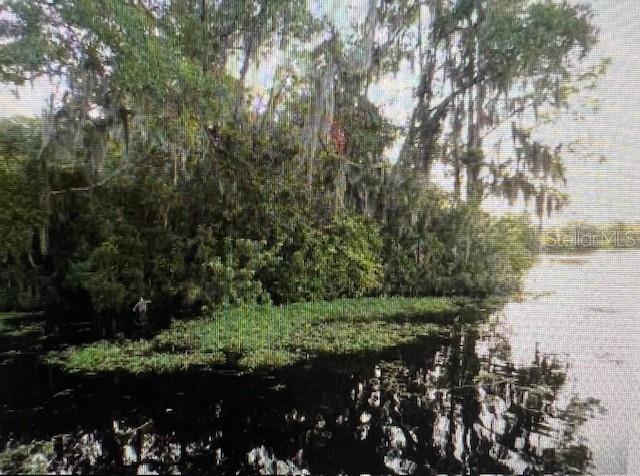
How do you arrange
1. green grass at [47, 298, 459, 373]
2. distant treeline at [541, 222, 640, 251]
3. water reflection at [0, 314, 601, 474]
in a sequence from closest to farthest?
water reflection at [0, 314, 601, 474]
distant treeline at [541, 222, 640, 251]
green grass at [47, 298, 459, 373]

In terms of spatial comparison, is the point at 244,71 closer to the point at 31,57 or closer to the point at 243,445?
the point at 31,57

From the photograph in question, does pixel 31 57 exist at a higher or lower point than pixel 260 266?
higher

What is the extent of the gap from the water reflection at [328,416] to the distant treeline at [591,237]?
1.59ft

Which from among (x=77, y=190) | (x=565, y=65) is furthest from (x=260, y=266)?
(x=565, y=65)

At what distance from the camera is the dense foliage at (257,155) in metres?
2.00

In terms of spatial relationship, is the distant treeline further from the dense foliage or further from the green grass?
the green grass

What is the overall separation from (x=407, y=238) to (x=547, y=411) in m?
1.11

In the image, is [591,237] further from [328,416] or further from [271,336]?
[271,336]

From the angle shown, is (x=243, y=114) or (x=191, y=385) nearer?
(x=191, y=385)

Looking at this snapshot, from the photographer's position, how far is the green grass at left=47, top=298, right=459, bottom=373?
6.50ft

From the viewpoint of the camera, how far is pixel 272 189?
2486mm

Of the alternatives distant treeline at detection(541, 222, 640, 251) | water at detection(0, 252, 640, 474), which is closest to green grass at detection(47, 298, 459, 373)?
water at detection(0, 252, 640, 474)

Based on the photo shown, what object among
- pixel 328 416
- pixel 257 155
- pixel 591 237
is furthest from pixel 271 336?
pixel 591 237

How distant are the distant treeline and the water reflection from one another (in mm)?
485
